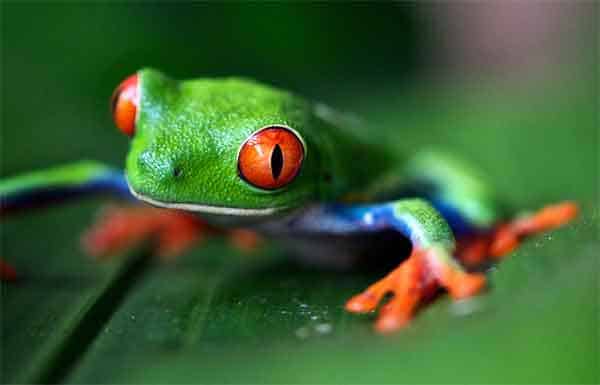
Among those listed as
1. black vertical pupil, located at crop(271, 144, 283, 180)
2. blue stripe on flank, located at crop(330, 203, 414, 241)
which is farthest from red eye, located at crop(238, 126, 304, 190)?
blue stripe on flank, located at crop(330, 203, 414, 241)

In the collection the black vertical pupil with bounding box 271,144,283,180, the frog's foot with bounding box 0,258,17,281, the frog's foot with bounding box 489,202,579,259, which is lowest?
the frog's foot with bounding box 0,258,17,281

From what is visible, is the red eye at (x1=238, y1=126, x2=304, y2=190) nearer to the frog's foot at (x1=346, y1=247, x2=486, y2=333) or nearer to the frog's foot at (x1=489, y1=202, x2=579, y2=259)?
the frog's foot at (x1=346, y1=247, x2=486, y2=333)

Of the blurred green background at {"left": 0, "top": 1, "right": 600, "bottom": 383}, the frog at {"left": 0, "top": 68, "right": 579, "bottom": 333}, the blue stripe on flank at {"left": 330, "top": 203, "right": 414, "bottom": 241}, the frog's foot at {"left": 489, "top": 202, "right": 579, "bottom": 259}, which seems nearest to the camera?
the blurred green background at {"left": 0, "top": 1, "right": 600, "bottom": 383}

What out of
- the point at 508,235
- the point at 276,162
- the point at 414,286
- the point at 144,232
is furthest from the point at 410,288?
the point at 144,232

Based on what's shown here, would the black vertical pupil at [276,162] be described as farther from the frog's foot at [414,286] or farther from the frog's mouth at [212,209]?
the frog's foot at [414,286]

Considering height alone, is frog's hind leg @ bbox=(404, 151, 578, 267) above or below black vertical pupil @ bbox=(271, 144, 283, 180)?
above

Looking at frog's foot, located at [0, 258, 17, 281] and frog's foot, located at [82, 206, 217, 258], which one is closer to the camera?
frog's foot, located at [0, 258, 17, 281]

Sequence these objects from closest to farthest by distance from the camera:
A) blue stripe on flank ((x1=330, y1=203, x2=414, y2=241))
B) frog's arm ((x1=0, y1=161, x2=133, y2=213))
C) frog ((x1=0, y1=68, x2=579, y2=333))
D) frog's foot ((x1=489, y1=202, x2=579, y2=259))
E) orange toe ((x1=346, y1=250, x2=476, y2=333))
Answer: orange toe ((x1=346, y1=250, x2=476, y2=333)), frog ((x1=0, y1=68, x2=579, y2=333)), blue stripe on flank ((x1=330, y1=203, x2=414, y2=241)), frog's foot ((x1=489, y1=202, x2=579, y2=259)), frog's arm ((x1=0, y1=161, x2=133, y2=213))

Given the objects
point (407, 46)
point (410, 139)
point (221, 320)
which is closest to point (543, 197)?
point (410, 139)

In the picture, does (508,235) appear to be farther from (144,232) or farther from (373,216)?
(144,232)
